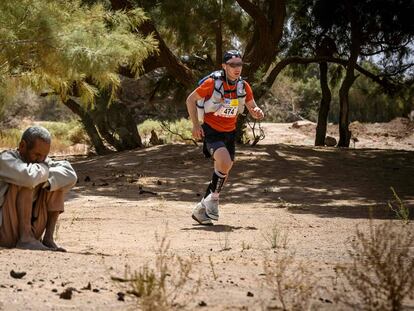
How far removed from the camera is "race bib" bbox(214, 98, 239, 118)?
24.4 feet

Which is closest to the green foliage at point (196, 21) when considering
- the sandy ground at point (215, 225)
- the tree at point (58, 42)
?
the sandy ground at point (215, 225)

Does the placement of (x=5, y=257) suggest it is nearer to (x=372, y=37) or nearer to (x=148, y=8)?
(x=148, y=8)

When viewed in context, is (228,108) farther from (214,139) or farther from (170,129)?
(170,129)

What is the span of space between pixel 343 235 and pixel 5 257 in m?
3.18

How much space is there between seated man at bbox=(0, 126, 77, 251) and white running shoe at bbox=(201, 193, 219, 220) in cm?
250

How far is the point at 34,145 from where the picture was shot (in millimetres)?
5105

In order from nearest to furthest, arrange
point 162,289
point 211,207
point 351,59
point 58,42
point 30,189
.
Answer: point 162,289 → point 30,189 → point 58,42 → point 211,207 → point 351,59

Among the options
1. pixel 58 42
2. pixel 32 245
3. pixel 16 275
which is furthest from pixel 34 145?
pixel 58 42

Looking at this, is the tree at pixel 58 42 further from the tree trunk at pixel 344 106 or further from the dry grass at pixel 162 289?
the tree trunk at pixel 344 106

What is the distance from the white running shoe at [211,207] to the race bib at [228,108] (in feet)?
2.74

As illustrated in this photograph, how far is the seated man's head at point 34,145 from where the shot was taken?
16.7 ft

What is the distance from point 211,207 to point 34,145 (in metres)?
2.82

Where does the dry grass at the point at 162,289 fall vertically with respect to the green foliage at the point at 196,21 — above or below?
below

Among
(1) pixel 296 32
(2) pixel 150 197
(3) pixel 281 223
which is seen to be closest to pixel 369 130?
(1) pixel 296 32
